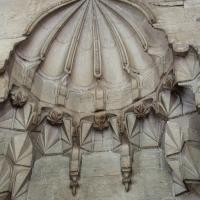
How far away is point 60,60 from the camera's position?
19.6 feet

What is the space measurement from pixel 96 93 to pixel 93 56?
54 cm

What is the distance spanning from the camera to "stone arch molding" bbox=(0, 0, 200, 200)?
16.3 feet

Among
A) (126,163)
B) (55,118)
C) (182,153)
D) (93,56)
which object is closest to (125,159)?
(126,163)

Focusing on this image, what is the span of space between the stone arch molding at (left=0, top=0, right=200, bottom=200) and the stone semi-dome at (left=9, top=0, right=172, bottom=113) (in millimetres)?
13

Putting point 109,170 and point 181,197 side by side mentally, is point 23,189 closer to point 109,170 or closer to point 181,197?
point 109,170

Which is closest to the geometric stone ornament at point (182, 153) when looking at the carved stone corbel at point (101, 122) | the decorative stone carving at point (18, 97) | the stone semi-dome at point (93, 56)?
the stone semi-dome at point (93, 56)

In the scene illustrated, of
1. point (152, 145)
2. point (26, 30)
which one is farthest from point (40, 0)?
point (152, 145)

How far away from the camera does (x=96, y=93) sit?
5.83m

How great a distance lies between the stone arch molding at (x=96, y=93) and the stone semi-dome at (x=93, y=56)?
1cm

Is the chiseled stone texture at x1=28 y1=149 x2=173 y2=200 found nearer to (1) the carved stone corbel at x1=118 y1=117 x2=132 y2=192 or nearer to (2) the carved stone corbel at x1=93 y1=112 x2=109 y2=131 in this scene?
(1) the carved stone corbel at x1=118 y1=117 x2=132 y2=192

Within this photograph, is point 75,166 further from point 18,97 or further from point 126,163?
point 18,97

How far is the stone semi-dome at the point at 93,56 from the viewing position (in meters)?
5.59

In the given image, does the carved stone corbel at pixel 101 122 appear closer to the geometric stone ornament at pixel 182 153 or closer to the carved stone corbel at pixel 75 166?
the carved stone corbel at pixel 75 166

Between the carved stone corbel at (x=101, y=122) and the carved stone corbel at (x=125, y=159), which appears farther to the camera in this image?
the carved stone corbel at (x=101, y=122)
